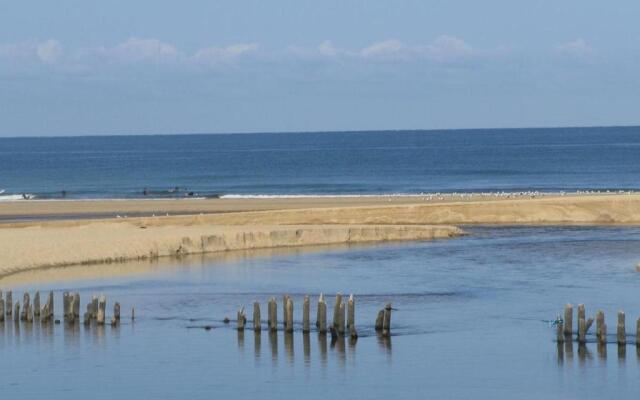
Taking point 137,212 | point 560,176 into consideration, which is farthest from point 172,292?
point 560,176

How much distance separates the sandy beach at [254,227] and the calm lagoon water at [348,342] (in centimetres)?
246

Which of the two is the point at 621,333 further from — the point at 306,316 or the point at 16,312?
the point at 16,312

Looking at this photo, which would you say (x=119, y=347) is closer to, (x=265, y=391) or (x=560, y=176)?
(x=265, y=391)

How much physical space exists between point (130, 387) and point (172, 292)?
45.0 ft

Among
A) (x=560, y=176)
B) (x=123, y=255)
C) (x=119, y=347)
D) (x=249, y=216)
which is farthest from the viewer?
(x=560, y=176)

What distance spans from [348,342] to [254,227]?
2586 centimetres

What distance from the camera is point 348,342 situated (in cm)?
3288

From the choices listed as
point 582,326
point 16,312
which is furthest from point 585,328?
point 16,312

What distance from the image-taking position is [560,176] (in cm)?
11944

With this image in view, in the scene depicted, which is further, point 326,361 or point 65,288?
point 65,288

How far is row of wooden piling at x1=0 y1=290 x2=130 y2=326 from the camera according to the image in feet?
118

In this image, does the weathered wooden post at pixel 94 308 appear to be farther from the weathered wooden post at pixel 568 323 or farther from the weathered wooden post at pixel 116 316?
the weathered wooden post at pixel 568 323

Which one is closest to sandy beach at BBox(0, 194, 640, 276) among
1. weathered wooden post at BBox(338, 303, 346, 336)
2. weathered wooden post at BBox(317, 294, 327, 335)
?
weathered wooden post at BBox(317, 294, 327, 335)

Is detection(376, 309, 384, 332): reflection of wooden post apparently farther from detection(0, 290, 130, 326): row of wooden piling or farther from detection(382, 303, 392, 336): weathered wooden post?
detection(0, 290, 130, 326): row of wooden piling
